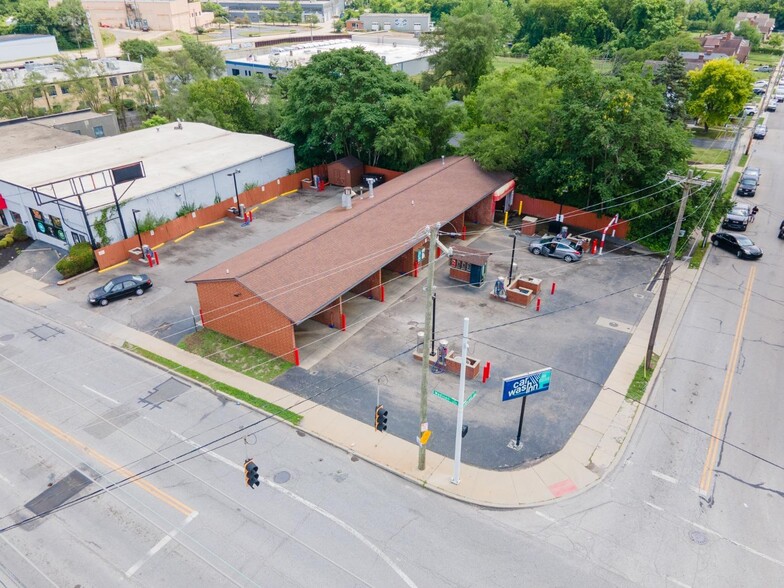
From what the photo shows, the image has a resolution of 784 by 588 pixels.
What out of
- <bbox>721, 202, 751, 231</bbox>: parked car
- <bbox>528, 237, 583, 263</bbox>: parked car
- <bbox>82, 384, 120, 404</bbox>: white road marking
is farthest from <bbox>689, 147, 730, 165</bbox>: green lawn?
<bbox>82, 384, 120, 404</bbox>: white road marking

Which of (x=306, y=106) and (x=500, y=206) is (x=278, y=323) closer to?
(x=500, y=206)

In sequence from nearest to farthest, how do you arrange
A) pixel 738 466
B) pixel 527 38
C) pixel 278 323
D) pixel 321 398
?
pixel 738 466 → pixel 321 398 → pixel 278 323 → pixel 527 38

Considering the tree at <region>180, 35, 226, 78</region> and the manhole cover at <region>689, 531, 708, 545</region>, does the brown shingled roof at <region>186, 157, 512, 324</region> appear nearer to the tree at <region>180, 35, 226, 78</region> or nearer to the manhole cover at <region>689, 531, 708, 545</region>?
the manhole cover at <region>689, 531, 708, 545</region>

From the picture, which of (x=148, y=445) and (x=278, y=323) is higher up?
(x=278, y=323)

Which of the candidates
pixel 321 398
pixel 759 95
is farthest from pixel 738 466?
pixel 759 95

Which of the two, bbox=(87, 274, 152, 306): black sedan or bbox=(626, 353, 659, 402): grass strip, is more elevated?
bbox=(87, 274, 152, 306): black sedan
